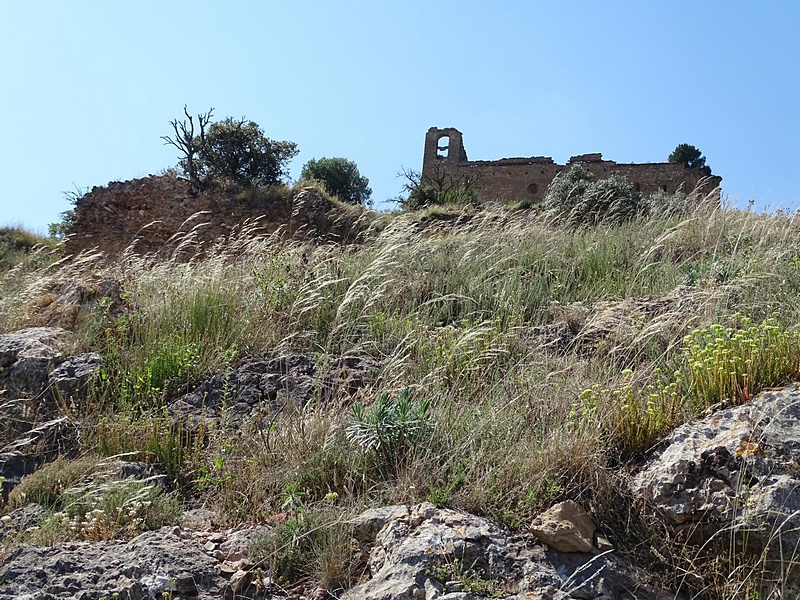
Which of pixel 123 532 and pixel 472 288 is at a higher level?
pixel 472 288

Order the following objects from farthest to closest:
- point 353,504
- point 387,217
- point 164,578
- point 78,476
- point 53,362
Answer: point 387,217 → point 53,362 → point 78,476 → point 353,504 → point 164,578

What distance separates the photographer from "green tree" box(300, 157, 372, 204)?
29531 mm

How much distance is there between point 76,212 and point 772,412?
55.7ft

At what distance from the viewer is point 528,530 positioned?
3230 millimetres

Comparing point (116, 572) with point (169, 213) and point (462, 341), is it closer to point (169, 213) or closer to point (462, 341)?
point (462, 341)

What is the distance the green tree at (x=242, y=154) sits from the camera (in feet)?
64.2

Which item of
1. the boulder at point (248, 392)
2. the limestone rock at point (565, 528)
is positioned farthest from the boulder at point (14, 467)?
the limestone rock at point (565, 528)

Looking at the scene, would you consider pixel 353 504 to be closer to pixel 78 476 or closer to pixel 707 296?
pixel 78 476

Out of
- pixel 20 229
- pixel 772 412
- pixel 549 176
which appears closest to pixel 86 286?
pixel 772 412

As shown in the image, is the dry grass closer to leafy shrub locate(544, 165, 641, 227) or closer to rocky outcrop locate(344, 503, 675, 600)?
rocky outcrop locate(344, 503, 675, 600)

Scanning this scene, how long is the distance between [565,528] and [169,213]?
15.8m

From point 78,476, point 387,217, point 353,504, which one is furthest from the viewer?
point 387,217

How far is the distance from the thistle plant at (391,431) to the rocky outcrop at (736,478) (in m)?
1.13

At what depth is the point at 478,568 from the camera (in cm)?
304
